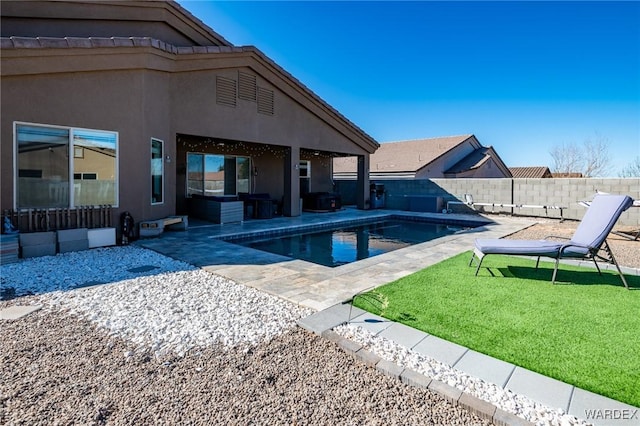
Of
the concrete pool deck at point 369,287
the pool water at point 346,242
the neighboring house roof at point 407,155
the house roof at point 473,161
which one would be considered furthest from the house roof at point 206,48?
the house roof at point 473,161

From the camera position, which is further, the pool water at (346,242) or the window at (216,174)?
the window at (216,174)

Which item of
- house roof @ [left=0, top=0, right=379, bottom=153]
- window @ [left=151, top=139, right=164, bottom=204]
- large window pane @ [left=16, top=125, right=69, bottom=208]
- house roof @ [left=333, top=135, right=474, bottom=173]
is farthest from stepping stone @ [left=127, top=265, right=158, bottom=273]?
house roof @ [left=333, top=135, right=474, bottom=173]

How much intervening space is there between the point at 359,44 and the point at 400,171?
415 inches

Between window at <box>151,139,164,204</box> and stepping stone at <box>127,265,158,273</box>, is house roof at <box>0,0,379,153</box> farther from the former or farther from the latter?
stepping stone at <box>127,265,158,273</box>

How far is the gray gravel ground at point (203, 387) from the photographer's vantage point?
7.65 ft

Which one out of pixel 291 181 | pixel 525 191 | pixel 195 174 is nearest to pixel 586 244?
pixel 291 181

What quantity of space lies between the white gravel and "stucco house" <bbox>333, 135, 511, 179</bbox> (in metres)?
22.3

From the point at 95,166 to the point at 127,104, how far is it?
1699 mm

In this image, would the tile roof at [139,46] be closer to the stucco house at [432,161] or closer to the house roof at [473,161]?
the stucco house at [432,161]

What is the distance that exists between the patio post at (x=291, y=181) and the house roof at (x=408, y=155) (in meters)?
12.9

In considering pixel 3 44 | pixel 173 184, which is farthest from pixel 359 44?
pixel 3 44

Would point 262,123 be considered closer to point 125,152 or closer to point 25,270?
point 125,152

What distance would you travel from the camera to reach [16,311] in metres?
4.12

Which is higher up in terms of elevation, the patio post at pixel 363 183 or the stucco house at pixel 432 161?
the stucco house at pixel 432 161
